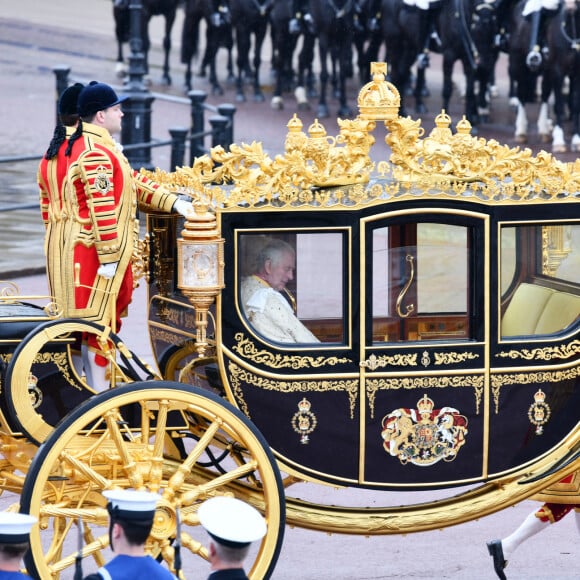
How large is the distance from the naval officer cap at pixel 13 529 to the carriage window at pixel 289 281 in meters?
1.75

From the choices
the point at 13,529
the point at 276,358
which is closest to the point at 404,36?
the point at 276,358

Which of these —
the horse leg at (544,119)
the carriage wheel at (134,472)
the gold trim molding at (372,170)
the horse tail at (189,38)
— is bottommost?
the carriage wheel at (134,472)

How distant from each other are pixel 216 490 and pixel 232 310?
25.8 inches

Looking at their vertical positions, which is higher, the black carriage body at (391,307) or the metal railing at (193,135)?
the metal railing at (193,135)

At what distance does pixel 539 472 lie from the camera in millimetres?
6199

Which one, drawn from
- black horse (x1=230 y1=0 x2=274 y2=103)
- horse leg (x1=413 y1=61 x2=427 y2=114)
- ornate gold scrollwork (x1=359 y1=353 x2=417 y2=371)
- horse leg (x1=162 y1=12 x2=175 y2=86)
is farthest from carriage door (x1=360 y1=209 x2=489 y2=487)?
horse leg (x1=162 y1=12 x2=175 y2=86)

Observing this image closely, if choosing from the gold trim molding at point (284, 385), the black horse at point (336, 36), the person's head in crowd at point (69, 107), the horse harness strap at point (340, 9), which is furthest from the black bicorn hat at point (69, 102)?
the horse harness strap at point (340, 9)

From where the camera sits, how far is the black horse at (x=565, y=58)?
20.2 metres

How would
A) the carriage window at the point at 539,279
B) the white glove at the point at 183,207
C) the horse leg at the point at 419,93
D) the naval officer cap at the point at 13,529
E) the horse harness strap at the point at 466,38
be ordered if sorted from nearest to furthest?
the naval officer cap at the point at 13,529 < the white glove at the point at 183,207 < the carriage window at the point at 539,279 < the horse harness strap at the point at 466,38 < the horse leg at the point at 419,93

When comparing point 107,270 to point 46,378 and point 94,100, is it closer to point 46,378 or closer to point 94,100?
point 46,378

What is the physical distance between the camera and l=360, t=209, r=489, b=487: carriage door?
602 cm

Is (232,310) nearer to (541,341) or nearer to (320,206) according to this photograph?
(320,206)

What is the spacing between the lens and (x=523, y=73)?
2098cm

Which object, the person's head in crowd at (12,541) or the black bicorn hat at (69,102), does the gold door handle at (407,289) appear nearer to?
the black bicorn hat at (69,102)
